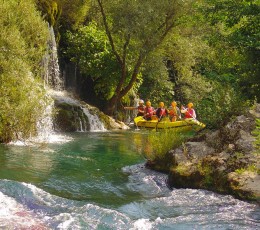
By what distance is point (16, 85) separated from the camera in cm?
1230

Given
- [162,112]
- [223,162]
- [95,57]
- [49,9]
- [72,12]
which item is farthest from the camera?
[72,12]

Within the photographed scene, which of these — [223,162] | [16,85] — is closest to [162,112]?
[16,85]

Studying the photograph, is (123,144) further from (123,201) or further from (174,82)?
(174,82)

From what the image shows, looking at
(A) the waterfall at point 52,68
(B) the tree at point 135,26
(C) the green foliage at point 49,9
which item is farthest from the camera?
(C) the green foliage at point 49,9

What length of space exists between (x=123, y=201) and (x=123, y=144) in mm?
8170

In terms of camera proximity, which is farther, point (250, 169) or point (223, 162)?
point (223, 162)

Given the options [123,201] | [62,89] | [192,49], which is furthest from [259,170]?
[192,49]

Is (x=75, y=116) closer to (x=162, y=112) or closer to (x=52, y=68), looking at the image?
(x=52, y=68)

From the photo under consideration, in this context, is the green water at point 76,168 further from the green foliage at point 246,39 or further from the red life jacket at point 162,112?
the red life jacket at point 162,112

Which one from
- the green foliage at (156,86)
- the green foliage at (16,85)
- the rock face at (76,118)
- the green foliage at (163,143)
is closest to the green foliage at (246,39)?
the green foliage at (163,143)

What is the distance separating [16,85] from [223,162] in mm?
6603

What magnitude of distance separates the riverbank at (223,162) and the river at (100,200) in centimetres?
25

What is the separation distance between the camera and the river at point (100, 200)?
6.32 meters

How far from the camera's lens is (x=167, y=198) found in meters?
7.82
